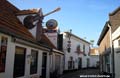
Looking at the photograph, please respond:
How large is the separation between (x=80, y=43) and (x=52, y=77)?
1652 cm

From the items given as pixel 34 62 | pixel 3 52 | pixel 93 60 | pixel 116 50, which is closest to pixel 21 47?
pixel 3 52

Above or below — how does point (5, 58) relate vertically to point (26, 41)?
below

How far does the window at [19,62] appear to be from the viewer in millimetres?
11530

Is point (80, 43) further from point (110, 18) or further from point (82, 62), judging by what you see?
point (110, 18)

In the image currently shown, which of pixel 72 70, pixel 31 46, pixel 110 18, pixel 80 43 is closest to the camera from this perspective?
pixel 31 46

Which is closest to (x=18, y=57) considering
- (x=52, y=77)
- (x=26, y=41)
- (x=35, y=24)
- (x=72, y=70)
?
(x=26, y=41)

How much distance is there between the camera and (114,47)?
45.5ft

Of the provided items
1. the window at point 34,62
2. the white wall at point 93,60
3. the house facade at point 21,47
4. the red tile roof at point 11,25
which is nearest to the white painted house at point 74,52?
the white wall at point 93,60

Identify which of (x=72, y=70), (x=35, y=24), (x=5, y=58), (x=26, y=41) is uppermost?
(x=35, y=24)

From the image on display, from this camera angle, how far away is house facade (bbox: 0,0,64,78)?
1008 cm

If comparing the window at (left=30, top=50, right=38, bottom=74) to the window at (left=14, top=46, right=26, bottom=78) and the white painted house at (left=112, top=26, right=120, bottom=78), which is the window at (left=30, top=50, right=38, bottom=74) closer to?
the window at (left=14, top=46, right=26, bottom=78)

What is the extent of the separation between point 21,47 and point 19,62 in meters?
0.87

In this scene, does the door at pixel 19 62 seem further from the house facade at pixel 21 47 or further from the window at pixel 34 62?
the window at pixel 34 62

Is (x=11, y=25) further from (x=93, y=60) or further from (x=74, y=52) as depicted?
(x=93, y=60)
